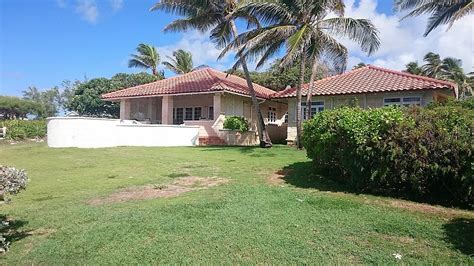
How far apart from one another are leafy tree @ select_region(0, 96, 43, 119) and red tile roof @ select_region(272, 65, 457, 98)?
49585mm

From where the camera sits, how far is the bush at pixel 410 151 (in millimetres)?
6496

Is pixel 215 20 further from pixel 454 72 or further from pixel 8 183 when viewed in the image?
pixel 454 72

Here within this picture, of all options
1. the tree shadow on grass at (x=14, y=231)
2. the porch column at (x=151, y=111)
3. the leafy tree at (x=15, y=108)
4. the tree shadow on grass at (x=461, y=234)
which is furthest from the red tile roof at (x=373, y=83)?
the leafy tree at (x=15, y=108)

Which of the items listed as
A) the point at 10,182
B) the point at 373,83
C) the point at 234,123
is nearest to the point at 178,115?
the point at 234,123

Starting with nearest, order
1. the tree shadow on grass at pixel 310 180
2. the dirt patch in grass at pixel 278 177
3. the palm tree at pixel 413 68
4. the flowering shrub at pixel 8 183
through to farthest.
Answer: the flowering shrub at pixel 8 183 < the tree shadow on grass at pixel 310 180 < the dirt patch in grass at pixel 278 177 < the palm tree at pixel 413 68

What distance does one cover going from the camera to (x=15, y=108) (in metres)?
57.4

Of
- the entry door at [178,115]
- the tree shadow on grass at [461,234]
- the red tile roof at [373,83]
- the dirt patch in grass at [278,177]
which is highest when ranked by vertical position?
the red tile roof at [373,83]

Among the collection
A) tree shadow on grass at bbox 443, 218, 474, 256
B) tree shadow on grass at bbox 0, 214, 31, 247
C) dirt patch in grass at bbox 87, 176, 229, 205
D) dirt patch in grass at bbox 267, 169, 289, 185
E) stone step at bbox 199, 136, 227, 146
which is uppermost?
stone step at bbox 199, 136, 227, 146

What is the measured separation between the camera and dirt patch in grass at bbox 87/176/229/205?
7301mm

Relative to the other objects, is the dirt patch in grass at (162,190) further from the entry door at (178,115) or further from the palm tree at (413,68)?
the palm tree at (413,68)

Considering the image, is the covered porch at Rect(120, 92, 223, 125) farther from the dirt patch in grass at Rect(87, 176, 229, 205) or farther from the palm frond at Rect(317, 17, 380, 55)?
the dirt patch in grass at Rect(87, 176, 229, 205)

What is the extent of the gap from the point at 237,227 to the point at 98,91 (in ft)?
154

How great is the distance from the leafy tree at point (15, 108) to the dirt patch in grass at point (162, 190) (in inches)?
2273

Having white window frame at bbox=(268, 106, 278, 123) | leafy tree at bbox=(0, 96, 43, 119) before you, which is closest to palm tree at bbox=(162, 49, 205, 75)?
white window frame at bbox=(268, 106, 278, 123)
